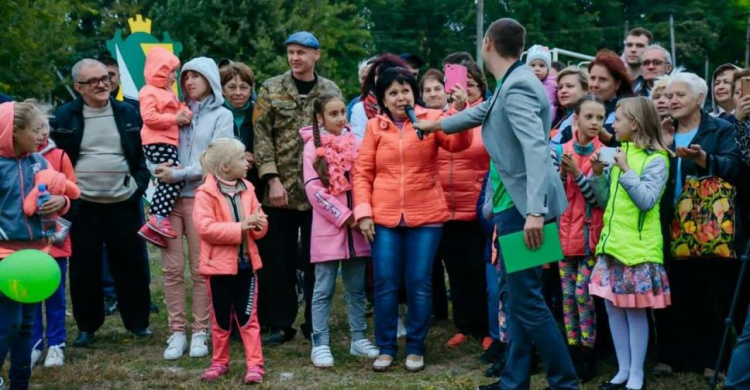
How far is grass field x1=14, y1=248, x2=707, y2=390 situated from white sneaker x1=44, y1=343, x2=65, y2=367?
0.24ft

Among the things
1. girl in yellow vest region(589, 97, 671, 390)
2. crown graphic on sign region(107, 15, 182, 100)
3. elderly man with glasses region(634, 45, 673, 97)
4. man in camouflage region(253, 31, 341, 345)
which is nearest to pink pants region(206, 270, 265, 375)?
man in camouflage region(253, 31, 341, 345)

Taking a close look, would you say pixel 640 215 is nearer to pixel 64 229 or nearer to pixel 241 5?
pixel 64 229

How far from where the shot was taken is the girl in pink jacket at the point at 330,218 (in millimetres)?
6535

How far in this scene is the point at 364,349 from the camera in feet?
22.1

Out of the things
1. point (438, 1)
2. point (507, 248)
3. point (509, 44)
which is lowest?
point (507, 248)

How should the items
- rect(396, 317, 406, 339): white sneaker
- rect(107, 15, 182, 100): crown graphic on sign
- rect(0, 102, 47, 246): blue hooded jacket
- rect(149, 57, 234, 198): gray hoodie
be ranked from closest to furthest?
1. rect(0, 102, 47, 246): blue hooded jacket
2. rect(149, 57, 234, 198): gray hoodie
3. rect(396, 317, 406, 339): white sneaker
4. rect(107, 15, 182, 100): crown graphic on sign

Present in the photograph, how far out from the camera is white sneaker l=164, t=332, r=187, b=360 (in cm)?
677

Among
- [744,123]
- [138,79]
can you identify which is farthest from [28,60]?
[744,123]

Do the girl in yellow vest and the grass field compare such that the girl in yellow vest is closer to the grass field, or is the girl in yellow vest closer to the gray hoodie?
the grass field

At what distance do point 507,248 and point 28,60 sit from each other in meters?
22.0

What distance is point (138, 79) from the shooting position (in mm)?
11641

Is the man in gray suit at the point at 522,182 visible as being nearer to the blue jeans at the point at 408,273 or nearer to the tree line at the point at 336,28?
the blue jeans at the point at 408,273

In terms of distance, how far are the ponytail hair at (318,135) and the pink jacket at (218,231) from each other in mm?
646

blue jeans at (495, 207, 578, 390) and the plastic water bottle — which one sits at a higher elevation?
the plastic water bottle
